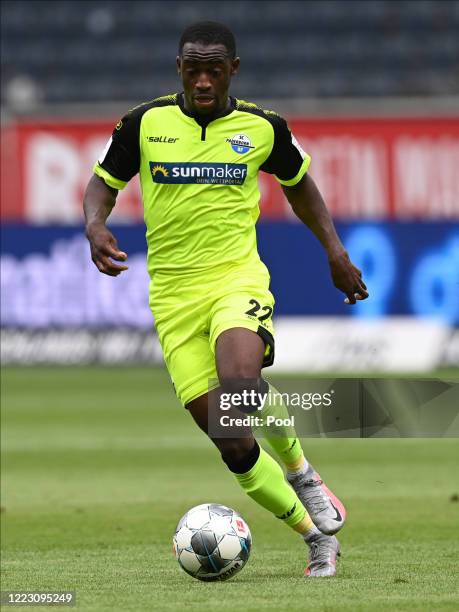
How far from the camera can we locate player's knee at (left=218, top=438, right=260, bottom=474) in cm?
545

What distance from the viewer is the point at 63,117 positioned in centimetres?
2142

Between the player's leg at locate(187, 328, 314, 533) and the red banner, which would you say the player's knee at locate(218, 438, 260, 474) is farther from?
the red banner

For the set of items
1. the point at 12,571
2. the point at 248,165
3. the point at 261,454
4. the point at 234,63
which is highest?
the point at 234,63

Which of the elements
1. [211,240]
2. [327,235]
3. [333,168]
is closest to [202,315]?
[211,240]

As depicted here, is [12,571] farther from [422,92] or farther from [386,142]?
[422,92]

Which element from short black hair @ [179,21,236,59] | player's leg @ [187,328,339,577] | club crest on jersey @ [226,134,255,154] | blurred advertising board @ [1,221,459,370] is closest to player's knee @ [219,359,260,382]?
player's leg @ [187,328,339,577]

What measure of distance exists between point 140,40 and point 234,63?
18.3m

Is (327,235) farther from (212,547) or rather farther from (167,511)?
(167,511)

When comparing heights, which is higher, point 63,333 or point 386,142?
point 386,142

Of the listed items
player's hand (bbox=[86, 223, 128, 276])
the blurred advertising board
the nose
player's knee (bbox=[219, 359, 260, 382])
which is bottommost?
the blurred advertising board

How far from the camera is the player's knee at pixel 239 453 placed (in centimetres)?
545

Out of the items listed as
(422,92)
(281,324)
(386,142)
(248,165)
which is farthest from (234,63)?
(422,92)

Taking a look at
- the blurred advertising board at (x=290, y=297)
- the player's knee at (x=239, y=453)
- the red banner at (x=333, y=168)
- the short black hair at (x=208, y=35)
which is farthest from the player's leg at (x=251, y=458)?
the red banner at (x=333, y=168)

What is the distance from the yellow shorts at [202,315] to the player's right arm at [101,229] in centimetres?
33
